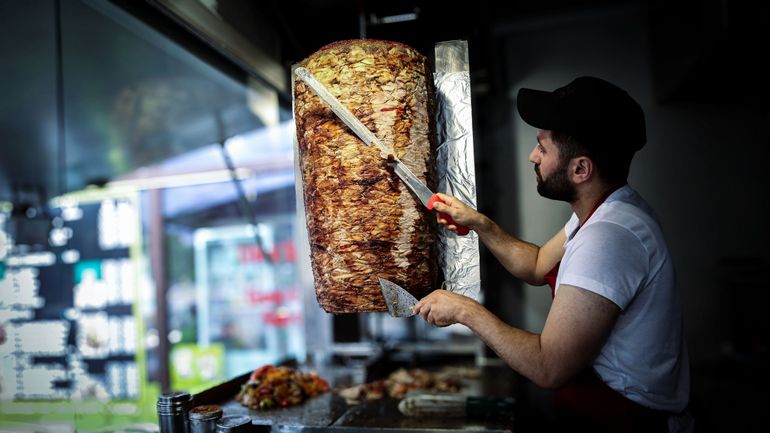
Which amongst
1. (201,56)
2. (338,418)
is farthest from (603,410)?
(201,56)

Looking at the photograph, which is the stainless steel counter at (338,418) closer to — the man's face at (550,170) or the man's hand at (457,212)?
the man's hand at (457,212)

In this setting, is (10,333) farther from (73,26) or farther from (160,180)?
(160,180)

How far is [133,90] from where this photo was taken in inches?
137

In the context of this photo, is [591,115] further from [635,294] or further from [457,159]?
[635,294]

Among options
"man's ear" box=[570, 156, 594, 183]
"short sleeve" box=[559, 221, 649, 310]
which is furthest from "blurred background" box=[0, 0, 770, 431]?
"man's ear" box=[570, 156, 594, 183]

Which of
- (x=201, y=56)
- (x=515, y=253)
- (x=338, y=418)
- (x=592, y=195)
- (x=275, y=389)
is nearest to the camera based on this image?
(x=592, y=195)

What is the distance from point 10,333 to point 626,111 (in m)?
2.68

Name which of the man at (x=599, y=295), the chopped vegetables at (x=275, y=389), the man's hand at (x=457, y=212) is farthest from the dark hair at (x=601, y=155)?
the chopped vegetables at (x=275, y=389)

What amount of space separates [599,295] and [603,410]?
407 mm

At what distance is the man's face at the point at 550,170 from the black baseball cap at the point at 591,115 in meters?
0.06

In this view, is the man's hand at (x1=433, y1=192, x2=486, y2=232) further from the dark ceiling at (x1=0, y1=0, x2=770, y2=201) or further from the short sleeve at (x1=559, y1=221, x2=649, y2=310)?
the dark ceiling at (x1=0, y1=0, x2=770, y2=201)

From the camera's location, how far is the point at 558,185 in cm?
163

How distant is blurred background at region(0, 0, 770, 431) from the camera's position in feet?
8.25

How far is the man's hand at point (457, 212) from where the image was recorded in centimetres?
154
